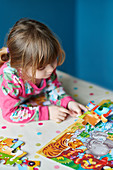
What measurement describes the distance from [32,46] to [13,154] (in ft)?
1.03

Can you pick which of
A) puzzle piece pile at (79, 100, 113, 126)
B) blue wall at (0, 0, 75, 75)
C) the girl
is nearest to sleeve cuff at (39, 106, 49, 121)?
the girl

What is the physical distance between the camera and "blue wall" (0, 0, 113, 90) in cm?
113

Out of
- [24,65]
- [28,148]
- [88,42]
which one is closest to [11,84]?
[24,65]

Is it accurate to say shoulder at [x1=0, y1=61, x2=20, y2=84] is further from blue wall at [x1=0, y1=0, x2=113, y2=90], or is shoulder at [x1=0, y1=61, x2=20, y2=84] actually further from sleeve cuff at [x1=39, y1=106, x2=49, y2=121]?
blue wall at [x1=0, y1=0, x2=113, y2=90]

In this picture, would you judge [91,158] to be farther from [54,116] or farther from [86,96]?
[86,96]

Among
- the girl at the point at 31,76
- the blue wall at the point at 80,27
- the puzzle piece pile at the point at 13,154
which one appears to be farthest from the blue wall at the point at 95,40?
the puzzle piece pile at the point at 13,154

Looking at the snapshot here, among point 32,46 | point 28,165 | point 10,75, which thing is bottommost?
point 28,165

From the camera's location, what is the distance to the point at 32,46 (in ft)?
2.53

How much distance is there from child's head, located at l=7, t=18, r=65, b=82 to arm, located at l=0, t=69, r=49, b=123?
0.08m

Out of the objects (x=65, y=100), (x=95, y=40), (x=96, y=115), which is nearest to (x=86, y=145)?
(x=96, y=115)

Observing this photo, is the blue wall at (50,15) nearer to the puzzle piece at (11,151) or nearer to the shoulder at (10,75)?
the shoulder at (10,75)

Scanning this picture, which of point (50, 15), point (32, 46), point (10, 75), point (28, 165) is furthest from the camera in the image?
point (50, 15)

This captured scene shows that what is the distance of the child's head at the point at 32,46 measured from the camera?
2.53ft

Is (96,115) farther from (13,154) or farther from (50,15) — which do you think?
(50,15)
